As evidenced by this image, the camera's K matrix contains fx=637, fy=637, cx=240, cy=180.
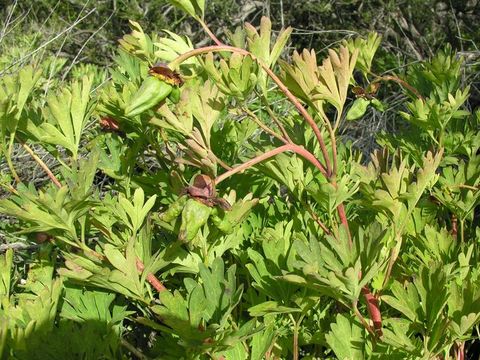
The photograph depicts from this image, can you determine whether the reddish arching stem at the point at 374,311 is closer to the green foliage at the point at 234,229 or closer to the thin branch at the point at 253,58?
the green foliage at the point at 234,229

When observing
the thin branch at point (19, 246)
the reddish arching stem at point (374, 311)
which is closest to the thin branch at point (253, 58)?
the reddish arching stem at point (374, 311)

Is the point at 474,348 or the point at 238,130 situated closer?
the point at 238,130

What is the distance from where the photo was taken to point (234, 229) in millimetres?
1236

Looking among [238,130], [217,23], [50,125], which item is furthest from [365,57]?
[217,23]

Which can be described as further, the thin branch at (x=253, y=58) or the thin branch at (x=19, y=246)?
the thin branch at (x=19, y=246)

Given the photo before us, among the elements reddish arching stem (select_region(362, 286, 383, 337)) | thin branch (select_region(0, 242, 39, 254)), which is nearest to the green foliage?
reddish arching stem (select_region(362, 286, 383, 337))

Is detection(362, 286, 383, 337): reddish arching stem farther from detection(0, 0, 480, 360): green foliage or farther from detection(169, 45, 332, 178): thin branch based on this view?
detection(169, 45, 332, 178): thin branch

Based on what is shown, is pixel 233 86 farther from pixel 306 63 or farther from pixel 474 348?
pixel 474 348

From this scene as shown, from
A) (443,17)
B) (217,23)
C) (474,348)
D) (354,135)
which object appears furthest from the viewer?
(217,23)

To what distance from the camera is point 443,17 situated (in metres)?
3.59

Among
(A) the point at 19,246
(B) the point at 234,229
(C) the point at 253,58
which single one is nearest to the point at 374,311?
(B) the point at 234,229

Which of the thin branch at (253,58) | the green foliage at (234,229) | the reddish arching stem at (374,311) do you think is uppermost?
the thin branch at (253,58)

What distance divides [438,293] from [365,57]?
71cm

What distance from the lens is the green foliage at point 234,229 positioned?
1015 millimetres
